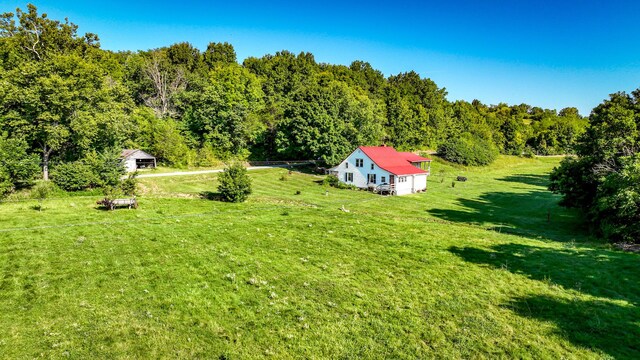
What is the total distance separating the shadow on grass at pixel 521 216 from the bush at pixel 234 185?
833 inches

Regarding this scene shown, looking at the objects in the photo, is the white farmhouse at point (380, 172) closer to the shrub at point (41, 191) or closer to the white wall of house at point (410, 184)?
the white wall of house at point (410, 184)

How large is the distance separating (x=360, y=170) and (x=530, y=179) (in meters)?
49.8

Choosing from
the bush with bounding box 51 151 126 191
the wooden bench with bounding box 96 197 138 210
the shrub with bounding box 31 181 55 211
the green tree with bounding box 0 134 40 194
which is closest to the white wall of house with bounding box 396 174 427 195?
the wooden bench with bounding box 96 197 138 210

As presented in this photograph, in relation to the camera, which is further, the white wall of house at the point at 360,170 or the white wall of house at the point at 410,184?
the white wall of house at the point at 360,170

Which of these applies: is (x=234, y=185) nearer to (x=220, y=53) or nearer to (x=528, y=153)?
(x=220, y=53)

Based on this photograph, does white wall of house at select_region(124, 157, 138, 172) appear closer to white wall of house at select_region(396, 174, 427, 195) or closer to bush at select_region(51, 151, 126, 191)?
bush at select_region(51, 151, 126, 191)

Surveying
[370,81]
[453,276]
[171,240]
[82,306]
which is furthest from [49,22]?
[370,81]

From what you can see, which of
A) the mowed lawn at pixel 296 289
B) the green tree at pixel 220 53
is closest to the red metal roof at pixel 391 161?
the mowed lawn at pixel 296 289

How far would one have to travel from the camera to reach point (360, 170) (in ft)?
184

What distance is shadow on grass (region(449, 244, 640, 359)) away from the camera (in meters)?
12.0

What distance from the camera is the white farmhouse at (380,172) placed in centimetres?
5262

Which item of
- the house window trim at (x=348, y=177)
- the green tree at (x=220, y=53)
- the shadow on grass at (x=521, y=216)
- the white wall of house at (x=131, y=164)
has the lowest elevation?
the shadow on grass at (x=521, y=216)

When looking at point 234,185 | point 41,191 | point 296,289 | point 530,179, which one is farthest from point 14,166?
point 530,179

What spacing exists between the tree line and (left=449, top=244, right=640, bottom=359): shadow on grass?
21.5m
